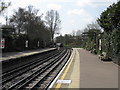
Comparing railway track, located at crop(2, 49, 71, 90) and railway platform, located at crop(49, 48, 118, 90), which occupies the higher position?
railway platform, located at crop(49, 48, 118, 90)

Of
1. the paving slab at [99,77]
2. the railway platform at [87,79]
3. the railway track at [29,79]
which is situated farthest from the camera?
the railway track at [29,79]

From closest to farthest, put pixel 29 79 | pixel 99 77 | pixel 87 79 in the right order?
pixel 87 79 < pixel 99 77 < pixel 29 79

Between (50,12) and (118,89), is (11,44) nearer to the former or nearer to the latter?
(118,89)

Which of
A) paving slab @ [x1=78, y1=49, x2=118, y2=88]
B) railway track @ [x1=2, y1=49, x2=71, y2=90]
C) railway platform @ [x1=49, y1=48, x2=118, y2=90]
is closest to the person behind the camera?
railway platform @ [x1=49, y1=48, x2=118, y2=90]

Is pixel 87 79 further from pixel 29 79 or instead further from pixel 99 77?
pixel 29 79

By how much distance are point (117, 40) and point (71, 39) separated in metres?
111

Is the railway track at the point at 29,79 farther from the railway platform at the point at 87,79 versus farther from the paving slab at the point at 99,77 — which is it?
the paving slab at the point at 99,77

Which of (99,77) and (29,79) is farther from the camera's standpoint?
(29,79)

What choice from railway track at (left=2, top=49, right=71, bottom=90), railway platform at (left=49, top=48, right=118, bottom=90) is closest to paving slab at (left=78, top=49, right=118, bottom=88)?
railway platform at (left=49, top=48, right=118, bottom=90)

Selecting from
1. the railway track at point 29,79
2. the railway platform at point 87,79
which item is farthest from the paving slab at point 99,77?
the railway track at point 29,79

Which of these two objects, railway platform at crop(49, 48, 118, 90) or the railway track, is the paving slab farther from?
the railway track

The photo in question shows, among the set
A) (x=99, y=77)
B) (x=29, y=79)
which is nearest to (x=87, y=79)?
(x=99, y=77)

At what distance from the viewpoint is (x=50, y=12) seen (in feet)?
357

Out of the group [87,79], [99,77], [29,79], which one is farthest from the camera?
[29,79]
